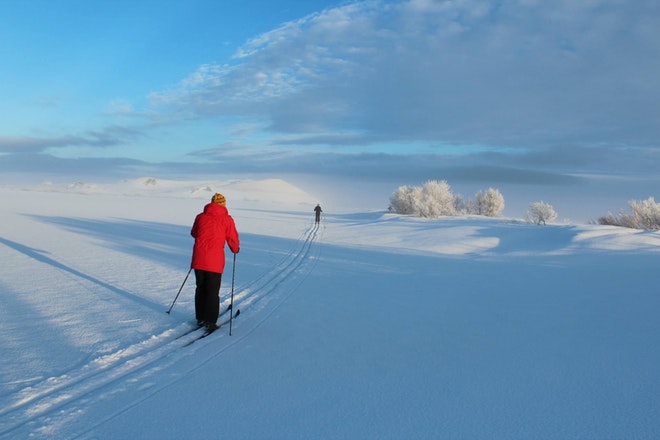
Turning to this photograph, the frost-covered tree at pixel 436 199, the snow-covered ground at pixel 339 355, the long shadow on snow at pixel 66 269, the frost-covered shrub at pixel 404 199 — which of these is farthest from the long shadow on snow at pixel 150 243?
the frost-covered shrub at pixel 404 199

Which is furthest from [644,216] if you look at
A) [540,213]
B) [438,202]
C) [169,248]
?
[169,248]

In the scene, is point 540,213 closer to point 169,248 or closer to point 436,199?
point 436,199

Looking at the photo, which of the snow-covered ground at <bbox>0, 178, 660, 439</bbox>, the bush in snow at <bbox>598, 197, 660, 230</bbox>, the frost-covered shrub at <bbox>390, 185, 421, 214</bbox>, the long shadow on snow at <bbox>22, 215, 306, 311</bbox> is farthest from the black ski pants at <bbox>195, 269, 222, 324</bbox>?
the frost-covered shrub at <bbox>390, 185, 421, 214</bbox>

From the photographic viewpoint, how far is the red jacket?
19.7 ft

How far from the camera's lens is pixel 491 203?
40.1 m

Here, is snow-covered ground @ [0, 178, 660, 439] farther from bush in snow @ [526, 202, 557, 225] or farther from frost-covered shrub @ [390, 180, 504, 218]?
frost-covered shrub @ [390, 180, 504, 218]

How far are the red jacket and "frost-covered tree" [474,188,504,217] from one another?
37031mm

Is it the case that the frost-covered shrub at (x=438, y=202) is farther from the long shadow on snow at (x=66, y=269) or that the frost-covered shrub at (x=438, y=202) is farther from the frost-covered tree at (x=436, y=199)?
the long shadow on snow at (x=66, y=269)

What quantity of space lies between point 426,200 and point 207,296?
31100 mm

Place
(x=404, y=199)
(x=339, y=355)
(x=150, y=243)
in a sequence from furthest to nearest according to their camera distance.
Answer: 1. (x=404, y=199)
2. (x=150, y=243)
3. (x=339, y=355)

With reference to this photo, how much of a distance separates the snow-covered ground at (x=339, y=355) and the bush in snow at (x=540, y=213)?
15.8 metres

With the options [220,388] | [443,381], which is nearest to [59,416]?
[220,388]

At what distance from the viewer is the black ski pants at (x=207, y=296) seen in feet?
19.0

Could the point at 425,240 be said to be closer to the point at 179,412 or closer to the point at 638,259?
the point at 638,259
